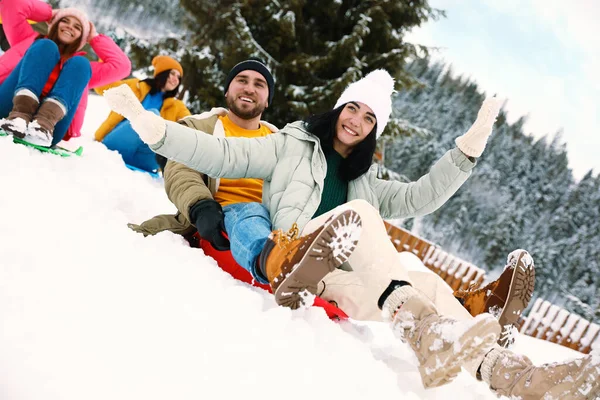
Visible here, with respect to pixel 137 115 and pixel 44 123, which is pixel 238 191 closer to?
pixel 137 115

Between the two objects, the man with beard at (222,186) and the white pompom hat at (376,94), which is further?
the white pompom hat at (376,94)

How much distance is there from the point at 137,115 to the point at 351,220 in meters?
0.91

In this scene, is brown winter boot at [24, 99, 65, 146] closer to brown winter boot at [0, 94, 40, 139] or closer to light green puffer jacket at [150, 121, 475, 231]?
brown winter boot at [0, 94, 40, 139]

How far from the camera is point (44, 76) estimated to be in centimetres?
Result: 248

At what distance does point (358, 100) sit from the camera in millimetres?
2092

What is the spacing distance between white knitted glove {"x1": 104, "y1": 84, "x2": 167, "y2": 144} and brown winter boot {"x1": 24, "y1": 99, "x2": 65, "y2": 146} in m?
1.06

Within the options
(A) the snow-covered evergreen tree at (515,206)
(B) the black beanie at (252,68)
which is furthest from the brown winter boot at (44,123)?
(A) the snow-covered evergreen tree at (515,206)

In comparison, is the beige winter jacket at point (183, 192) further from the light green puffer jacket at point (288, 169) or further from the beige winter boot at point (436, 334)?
the beige winter boot at point (436, 334)

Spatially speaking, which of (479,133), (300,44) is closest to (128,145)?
(479,133)

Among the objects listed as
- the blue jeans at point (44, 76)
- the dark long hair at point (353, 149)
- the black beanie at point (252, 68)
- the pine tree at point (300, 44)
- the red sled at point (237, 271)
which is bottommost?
the red sled at point (237, 271)

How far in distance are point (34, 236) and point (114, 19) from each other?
62.2 metres

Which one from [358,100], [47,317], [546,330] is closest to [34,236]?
[47,317]

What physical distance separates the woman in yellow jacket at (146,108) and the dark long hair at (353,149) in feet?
8.55

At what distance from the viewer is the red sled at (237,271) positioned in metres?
1.62
